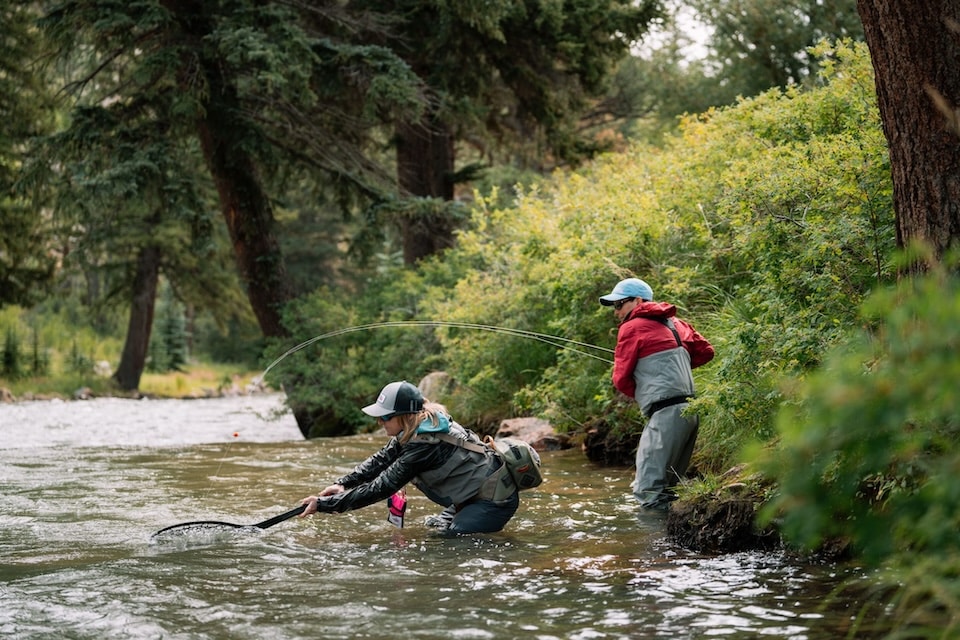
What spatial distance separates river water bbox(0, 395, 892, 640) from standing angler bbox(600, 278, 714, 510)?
0.35 meters

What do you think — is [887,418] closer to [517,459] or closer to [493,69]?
[517,459]

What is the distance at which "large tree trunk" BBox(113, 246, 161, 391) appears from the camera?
90.9 feet

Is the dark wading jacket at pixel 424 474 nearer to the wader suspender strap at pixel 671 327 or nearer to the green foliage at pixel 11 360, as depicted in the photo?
the wader suspender strap at pixel 671 327

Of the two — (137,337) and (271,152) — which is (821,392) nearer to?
(271,152)

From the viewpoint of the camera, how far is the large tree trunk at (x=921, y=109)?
18.0ft

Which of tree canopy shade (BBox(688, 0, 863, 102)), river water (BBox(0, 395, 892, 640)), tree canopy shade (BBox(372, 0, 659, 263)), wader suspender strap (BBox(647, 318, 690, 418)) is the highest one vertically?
tree canopy shade (BBox(688, 0, 863, 102))

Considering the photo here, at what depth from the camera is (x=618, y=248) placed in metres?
10.5

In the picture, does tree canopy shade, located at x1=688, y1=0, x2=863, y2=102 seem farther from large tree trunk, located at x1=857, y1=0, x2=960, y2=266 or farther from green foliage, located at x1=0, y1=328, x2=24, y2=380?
large tree trunk, located at x1=857, y1=0, x2=960, y2=266

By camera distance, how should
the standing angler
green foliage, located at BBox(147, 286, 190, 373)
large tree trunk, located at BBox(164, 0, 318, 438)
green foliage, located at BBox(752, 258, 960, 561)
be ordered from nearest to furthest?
1. green foliage, located at BBox(752, 258, 960, 561)
2. the standing angler
3. large tree trunk, located at BBox(164, 0, 318, 438)
4. green foliage, located at BBox(147, 286, 190, 373)

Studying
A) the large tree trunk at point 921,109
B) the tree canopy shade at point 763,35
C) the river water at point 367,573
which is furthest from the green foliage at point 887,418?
the tree canopy shade at point 763,35

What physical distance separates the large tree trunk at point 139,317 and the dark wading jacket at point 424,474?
21969mm

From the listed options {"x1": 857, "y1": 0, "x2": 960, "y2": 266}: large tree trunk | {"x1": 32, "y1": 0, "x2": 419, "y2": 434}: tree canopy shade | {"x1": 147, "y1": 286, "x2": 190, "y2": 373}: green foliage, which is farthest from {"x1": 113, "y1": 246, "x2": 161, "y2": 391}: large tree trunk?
{"x1": 857, "y1": 0, "x2": 960, "y2": 266}: large tree trunk

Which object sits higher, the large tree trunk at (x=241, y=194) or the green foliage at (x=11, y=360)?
the large tree trunk at (x=241, y=194)

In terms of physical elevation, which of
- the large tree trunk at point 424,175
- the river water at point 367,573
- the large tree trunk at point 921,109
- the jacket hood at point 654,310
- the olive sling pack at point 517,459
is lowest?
the river water at point 367,573
